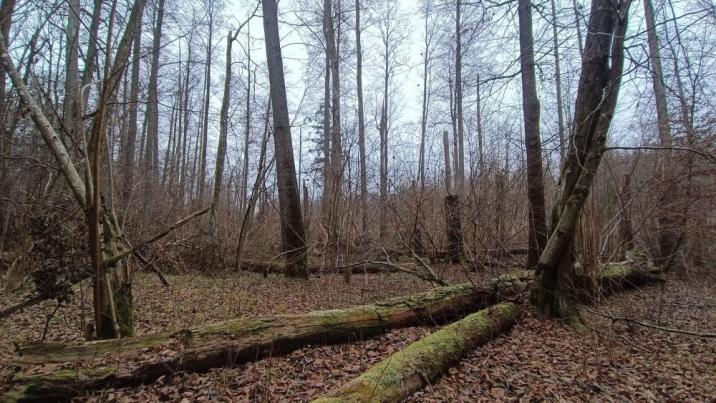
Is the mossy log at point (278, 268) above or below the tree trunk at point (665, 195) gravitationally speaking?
below

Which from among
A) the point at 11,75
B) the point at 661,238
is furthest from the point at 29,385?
the point at 661,238

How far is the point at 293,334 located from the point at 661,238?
29.8 feet

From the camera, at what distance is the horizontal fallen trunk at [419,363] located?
2.29 meters

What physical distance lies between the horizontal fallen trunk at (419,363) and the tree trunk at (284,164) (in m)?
3.93

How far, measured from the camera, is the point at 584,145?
13.0 ft

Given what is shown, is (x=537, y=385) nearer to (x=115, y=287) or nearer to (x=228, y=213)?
(x=115, y=287)

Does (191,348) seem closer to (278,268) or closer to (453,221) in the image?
(278,268)

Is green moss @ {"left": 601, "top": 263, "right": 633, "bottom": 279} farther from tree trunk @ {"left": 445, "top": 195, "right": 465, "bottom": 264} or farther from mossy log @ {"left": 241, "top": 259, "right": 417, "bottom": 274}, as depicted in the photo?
mossy log @ {"left": 241, "top": 259, "right": 417, "bottom": 274}

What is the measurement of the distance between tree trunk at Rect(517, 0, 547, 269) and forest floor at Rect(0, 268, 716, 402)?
133cm

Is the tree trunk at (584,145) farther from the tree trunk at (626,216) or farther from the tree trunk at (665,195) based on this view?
the tree trunk at (665,195)

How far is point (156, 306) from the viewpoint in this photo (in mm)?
4555

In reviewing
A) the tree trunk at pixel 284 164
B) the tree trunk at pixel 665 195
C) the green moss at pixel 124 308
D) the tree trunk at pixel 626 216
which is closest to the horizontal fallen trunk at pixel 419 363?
the green moss at pixel 124 308

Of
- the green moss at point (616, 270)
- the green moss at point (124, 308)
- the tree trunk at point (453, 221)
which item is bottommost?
the green moss at point (616, 270)

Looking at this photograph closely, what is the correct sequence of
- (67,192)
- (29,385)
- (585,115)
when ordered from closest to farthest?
1. (29,385)
2. (585,115)
3. (67,192)
